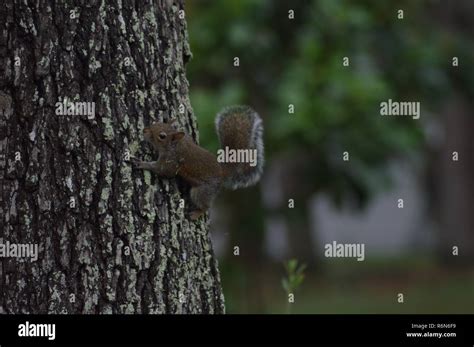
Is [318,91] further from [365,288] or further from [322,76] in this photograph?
[365,288]

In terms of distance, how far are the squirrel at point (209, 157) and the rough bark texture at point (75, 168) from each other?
0.38 ft

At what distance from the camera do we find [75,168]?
3809 mm

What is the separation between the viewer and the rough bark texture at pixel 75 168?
3805 millimetres

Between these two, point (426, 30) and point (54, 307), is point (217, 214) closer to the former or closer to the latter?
point (426, 30)

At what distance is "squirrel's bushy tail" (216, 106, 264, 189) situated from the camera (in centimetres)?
472

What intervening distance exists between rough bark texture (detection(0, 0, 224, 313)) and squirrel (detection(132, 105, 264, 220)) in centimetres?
12

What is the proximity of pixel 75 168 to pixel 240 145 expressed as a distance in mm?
1104

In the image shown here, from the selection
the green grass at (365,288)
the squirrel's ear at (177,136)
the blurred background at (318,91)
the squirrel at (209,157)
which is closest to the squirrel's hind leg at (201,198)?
the squirrel at (209,157)

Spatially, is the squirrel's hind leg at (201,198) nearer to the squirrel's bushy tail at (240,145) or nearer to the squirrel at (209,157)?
the squirrel at (209,157)

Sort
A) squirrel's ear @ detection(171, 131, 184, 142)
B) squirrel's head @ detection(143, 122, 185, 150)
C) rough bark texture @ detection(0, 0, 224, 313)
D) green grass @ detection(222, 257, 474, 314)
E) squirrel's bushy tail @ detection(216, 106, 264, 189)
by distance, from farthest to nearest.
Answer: green grass @ detection(222, 257, 474, 314) → squirrel's bushy tail @ detection(216, 106, 264, 189) → squirrel's ear @ detection(171, 131, 184, 142) → squirrel's head @ detection(143, 122, 185, 150) → rough bark texture @ detection(0, 0, 224, 313)

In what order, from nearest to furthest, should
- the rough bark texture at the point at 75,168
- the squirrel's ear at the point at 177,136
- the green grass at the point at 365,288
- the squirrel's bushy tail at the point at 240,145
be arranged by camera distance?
the rough bark texture at the point at 75,168 → the squirrel's ear at the point at 177,136 → the squirrel's bushy tail at the point at 240,145 → the green grass at the point at 365,288

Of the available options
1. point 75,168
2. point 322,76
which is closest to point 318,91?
point 322,76

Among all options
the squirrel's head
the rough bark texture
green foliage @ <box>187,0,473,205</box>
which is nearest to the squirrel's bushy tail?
the squirrel's head

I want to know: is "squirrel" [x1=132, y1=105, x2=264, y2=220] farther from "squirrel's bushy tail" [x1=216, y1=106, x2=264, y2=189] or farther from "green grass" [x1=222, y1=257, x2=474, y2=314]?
"green grass" [x1=222, y1=257, x2=474, y2=314]
